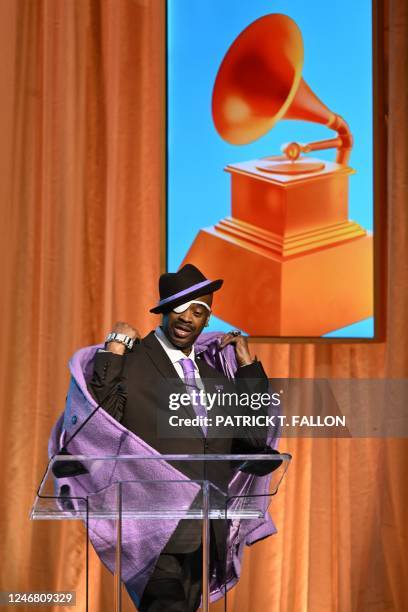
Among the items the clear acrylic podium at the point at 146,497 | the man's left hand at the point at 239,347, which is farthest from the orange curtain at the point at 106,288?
the clear acrylic podium at the point at 146,497

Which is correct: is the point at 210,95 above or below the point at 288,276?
above

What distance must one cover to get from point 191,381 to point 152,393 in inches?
4.0

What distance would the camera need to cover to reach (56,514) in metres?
1.73

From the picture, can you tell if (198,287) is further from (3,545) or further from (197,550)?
(3,545)

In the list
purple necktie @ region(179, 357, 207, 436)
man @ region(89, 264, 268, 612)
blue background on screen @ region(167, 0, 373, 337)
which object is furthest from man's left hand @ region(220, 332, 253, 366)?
blue background on screen @ region(167, 0, 373, 337)

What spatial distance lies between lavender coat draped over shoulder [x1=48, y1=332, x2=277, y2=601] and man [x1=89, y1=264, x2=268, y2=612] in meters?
0.04

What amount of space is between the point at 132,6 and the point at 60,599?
1989mm

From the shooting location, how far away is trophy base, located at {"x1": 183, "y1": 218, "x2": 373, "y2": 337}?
10.8 feet

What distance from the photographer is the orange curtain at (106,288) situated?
318 centimetres

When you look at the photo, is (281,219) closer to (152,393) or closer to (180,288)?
(180,288)

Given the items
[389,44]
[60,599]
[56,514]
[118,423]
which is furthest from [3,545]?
[389,44]

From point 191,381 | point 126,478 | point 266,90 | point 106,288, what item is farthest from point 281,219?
point 126,478

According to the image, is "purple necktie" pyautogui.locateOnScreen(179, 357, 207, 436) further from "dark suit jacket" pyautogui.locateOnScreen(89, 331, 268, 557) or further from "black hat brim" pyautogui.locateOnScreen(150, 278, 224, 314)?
"black hat brim" pyautogui.locateOnScreen(150, 278, 224, 314)

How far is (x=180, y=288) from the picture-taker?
7.35 ft
